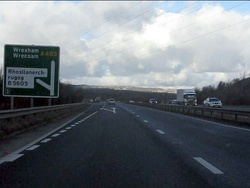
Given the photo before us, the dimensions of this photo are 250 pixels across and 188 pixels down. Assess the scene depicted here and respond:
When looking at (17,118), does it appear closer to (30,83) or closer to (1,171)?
(30,83)

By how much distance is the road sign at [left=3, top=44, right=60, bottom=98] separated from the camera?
2497 centimetres

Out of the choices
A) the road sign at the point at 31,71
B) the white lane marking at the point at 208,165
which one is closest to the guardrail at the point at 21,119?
the road sign at the point at 31,71

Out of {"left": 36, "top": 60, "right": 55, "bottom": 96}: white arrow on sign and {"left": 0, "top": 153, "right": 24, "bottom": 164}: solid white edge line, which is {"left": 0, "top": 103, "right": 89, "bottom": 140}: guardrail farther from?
{"left": 0, "top": 153, "right": 24, "bottom": 164}: solid white edge line

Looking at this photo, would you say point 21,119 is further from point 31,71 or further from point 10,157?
point 10,157

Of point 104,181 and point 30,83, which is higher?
point 30,83

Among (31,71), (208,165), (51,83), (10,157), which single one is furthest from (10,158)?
(51,83)

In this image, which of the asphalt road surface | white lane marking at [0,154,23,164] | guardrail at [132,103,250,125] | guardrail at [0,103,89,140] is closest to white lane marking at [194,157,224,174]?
the asphalt road surface

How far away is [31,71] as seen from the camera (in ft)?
84.2

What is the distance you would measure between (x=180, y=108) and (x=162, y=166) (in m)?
41.4

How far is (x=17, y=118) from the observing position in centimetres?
2191

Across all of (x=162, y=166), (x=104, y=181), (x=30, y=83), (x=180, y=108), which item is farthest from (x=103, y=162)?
(x=180, y=108)

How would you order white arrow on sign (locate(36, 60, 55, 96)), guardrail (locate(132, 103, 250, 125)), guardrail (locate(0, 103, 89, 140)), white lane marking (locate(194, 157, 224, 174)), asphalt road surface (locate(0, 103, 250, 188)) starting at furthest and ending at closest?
guardrail (locate(132, 103, 250, 125)) → white arrow on sign (locate(36, 60, 55, 96)) → guardrail (locate(0, 103, 89, 140)) → white lane marking (locate(194, 157, 224, 174)) → asphalt road surface (locate(0, 103, 250, 188))

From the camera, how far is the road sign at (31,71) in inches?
983

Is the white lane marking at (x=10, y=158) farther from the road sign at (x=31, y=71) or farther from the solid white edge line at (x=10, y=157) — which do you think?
the road sign at (x=31, y=71)
